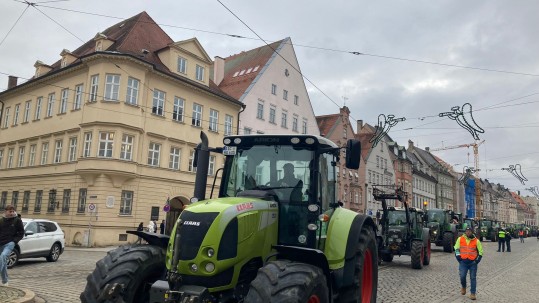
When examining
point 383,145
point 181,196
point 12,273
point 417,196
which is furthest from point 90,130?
point 417,196

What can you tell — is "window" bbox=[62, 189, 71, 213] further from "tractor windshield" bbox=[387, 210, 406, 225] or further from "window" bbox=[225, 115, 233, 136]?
"tractor windshield" bbox=[387, 210, 406, 225]

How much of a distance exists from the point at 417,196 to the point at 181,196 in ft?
156

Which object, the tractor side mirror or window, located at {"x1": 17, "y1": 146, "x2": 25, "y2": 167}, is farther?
window, located at {"x1": 17, "y1": 146, "x2": 25, "y2": 167}

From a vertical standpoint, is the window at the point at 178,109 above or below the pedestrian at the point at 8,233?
above

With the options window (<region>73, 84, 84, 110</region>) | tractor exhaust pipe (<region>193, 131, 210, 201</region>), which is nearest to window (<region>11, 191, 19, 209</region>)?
window (<region>73, 84, 84, 110</region>)

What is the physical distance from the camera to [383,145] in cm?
5800

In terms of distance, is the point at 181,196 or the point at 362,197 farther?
the point at 362,197

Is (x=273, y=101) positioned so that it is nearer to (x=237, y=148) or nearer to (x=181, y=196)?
(x=181, y=196)

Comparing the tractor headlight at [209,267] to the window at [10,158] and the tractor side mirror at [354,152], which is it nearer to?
the tractor side mirror at [354,152]

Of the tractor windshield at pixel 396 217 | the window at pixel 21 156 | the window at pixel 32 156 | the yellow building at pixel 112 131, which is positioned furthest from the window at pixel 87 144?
the tractor windshield at pixel 396 217

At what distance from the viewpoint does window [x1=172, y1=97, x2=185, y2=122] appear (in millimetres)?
30078

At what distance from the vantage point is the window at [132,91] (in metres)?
26.6

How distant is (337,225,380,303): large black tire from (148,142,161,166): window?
2268cm

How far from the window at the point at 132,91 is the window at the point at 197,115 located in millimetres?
5282
